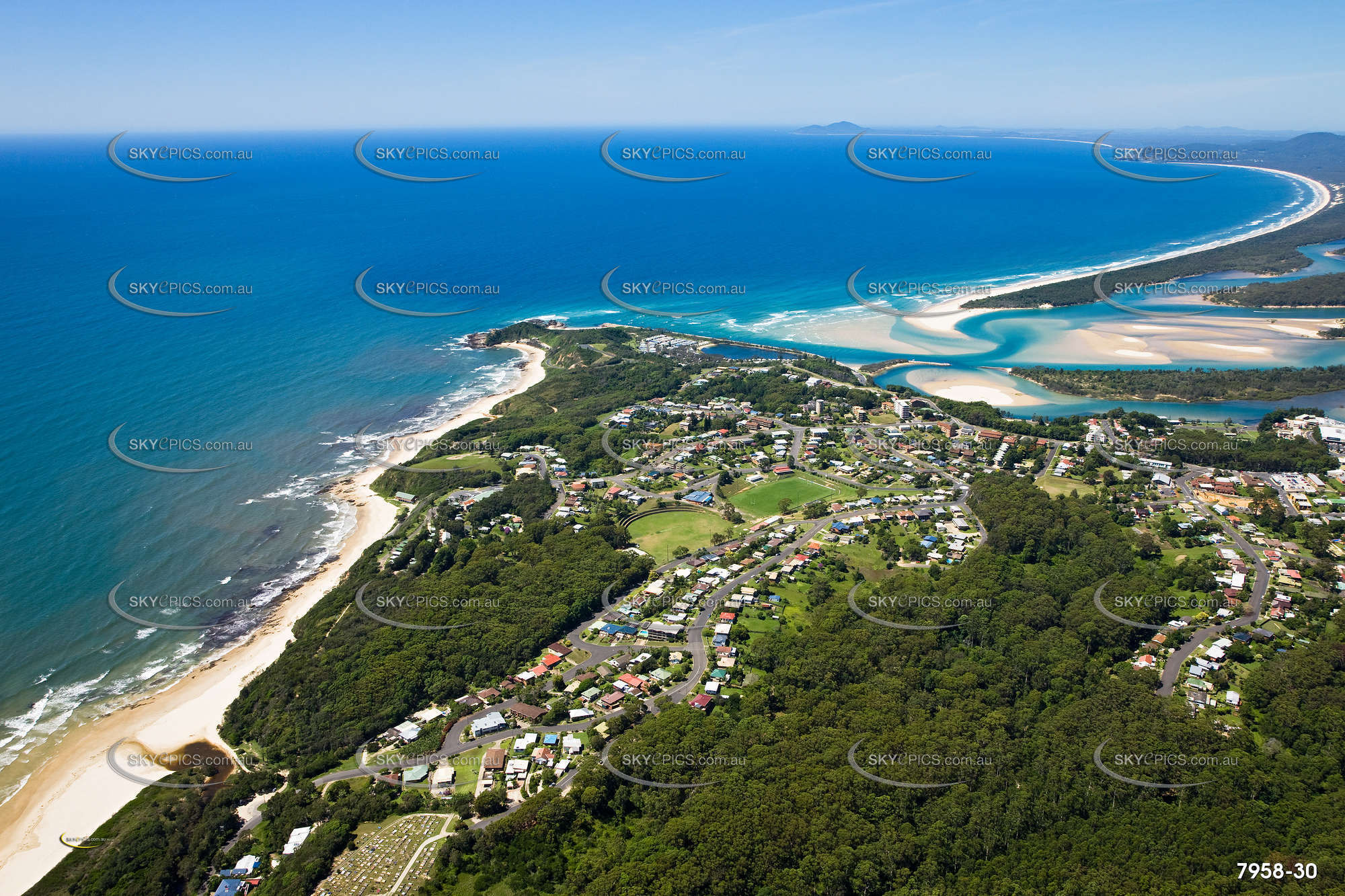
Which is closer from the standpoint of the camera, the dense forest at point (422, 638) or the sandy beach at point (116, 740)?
the sandy beach at point (116, 740)

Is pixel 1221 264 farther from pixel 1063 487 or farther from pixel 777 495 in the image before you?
pixel 777 495

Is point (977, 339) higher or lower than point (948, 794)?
higher

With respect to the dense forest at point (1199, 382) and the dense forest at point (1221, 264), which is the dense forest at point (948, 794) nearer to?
the dense forest at point (1199, 382)

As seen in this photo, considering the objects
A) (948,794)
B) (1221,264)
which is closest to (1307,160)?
(1221,264)

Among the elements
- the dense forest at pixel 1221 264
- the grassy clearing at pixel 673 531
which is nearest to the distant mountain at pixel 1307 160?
the dense forest at pixel 1221 264

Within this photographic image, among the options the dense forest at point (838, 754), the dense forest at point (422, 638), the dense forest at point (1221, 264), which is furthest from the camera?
the dense forest at point (1221, 264)

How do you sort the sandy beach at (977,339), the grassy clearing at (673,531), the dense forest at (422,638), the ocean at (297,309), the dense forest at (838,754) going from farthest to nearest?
the sandy beach at (977,339), the grassy clearing at (673,531), the ocean at (297,309), the dense forest at (422,638), the dense forest at (838,754)

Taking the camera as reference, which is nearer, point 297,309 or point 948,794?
point 948,794

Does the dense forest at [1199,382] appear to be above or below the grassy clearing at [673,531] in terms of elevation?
above
